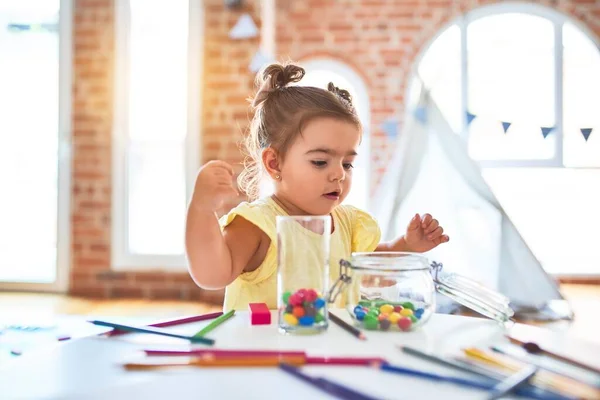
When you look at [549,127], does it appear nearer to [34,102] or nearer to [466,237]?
[466,237]

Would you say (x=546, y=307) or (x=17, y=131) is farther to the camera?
(x=17, y=131)

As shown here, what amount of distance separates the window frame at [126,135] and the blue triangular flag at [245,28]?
21 centimetres

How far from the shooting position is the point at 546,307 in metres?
2.69

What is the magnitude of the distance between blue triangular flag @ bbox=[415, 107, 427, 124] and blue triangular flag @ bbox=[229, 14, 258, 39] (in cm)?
94

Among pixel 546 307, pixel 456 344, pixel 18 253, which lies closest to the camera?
pixel 456 344

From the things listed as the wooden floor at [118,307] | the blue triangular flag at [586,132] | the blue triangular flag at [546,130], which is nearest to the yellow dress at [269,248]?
the wooden floor at [118,307]

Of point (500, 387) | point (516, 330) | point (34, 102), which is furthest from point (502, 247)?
point (34, 102)

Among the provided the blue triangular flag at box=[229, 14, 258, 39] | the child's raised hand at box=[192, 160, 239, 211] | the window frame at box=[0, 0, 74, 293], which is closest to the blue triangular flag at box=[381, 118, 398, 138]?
the blue triangular flag at box=[229, 14, 258, 39]

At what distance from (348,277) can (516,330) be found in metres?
0.20

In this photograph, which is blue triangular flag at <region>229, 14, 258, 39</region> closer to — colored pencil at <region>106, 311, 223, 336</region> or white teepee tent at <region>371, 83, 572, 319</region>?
white teepee tent at <region>371, 83, 572, 319</region>

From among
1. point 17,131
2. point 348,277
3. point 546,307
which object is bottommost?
point 546,307

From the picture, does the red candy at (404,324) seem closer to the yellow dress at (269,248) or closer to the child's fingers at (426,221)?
the yellow dress at (269,248)

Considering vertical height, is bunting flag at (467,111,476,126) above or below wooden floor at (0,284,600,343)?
above

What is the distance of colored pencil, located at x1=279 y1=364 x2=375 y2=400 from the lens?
408 millimetres
